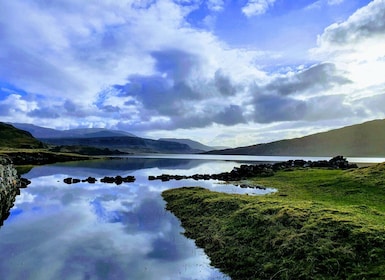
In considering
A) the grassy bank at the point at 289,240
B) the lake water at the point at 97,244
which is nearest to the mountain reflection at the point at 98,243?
the lake water at the point at 97,244

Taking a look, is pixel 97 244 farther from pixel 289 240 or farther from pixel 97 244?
pixel 289 240

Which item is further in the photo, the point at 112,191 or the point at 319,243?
the point at 112,191

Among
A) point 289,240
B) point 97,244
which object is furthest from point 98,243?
point 289,240

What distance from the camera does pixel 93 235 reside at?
25.8 metres

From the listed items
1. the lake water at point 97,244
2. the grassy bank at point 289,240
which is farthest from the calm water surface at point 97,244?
the grassy bank at point 289,240

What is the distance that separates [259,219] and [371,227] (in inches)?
293

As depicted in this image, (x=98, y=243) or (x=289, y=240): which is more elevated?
(x=289, y=240)

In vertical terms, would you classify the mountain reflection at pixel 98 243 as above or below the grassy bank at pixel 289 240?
below

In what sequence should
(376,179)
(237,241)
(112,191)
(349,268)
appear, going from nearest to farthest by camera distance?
1. (349,268)
2. (237,241)
3. (376,179)
4. (112,191)

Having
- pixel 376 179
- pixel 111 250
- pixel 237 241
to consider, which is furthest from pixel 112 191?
pixel 376 179

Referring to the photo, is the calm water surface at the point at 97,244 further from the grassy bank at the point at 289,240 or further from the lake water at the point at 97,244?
the grassy bank at the point at 289,240

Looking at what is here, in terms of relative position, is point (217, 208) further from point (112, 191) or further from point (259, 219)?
point (112, 191)

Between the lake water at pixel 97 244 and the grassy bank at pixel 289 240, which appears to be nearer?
the grassy bank at pixel 289 240

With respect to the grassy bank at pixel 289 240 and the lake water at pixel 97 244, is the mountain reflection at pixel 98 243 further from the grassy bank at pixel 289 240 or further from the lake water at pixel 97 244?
the grassy bank at pixel 289 240
